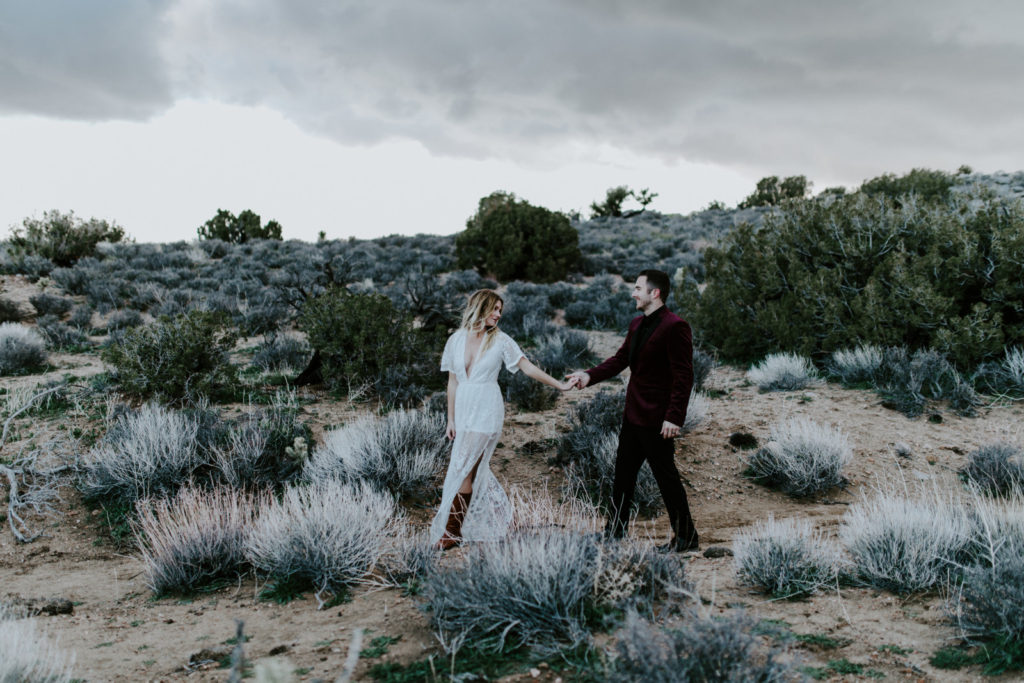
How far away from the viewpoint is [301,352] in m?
10.6

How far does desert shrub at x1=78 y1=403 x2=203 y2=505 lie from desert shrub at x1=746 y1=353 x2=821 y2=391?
24.6 feet

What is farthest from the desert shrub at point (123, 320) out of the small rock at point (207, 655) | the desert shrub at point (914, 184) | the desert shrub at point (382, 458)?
the desert shrub at point (914, 184)

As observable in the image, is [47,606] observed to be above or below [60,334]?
below

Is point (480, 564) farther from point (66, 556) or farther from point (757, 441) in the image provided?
point (757, 441)

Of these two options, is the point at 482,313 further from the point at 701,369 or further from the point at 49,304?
the point at 49,304

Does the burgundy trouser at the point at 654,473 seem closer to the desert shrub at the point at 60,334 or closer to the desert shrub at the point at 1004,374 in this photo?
the desert shrub at the point at 1004,374

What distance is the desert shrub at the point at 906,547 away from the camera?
11.8 ft

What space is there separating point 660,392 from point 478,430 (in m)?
1.37

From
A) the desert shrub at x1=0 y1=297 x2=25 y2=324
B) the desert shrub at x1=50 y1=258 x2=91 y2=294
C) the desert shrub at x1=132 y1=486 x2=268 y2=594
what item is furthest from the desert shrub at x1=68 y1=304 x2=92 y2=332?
the desert shrub at x1=132 y1=486 x2=268 y2=594

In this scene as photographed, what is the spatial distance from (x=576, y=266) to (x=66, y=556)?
54.3ft

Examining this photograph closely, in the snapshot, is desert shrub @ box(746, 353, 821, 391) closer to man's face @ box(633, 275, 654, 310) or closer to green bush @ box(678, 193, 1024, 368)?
green bush @ box(678, 193, 1024, 368)

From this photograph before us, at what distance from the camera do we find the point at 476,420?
4762 mm

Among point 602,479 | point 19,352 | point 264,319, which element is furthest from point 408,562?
point 264,319

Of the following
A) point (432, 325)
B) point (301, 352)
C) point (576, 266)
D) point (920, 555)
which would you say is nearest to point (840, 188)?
point (576, 266)
